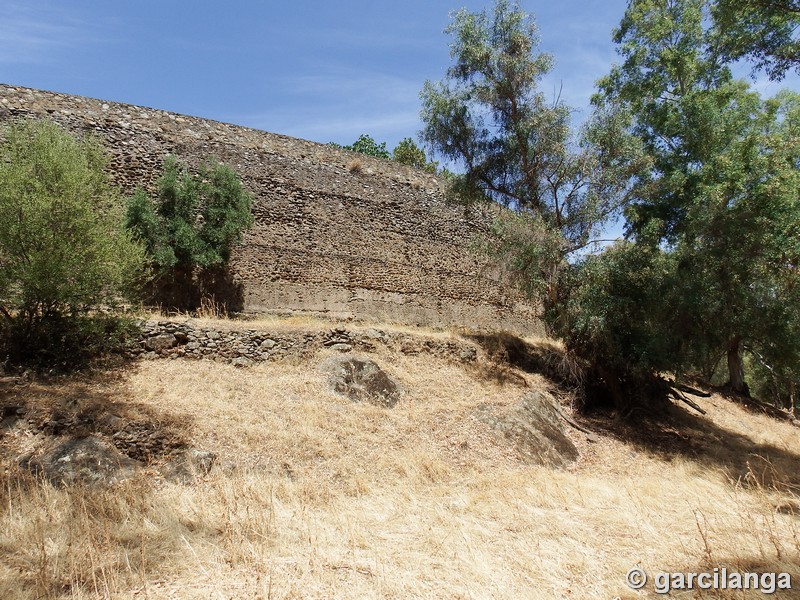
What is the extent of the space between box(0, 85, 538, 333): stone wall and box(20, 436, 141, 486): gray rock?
8203 mm

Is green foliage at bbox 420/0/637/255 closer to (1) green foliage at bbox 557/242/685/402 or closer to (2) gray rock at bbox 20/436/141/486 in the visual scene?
(1) green foliage at bbox 557/242/685/402

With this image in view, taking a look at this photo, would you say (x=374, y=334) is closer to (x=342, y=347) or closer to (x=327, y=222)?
(x=342, y=347)

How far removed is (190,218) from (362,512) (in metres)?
10.4

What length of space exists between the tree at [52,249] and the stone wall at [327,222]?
193 inches

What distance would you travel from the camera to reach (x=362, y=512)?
6.61m

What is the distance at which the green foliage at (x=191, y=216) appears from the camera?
1328 centimetres

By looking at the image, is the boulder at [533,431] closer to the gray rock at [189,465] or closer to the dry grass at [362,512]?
the dry grass at [362,512]

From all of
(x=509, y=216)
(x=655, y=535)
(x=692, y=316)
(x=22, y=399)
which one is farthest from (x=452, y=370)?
(x=22, y=399)

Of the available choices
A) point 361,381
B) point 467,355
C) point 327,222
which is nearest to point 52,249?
point 361,381

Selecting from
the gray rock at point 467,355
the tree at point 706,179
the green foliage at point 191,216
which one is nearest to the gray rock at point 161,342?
the green foliage at point 191,216

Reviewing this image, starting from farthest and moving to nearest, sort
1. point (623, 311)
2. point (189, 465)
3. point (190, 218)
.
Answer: point (190, 218), point (623, 311), point (189, 465)

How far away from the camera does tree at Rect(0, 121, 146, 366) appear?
8.88 m

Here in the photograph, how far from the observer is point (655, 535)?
6.08m

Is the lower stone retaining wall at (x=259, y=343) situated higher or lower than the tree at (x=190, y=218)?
lower
